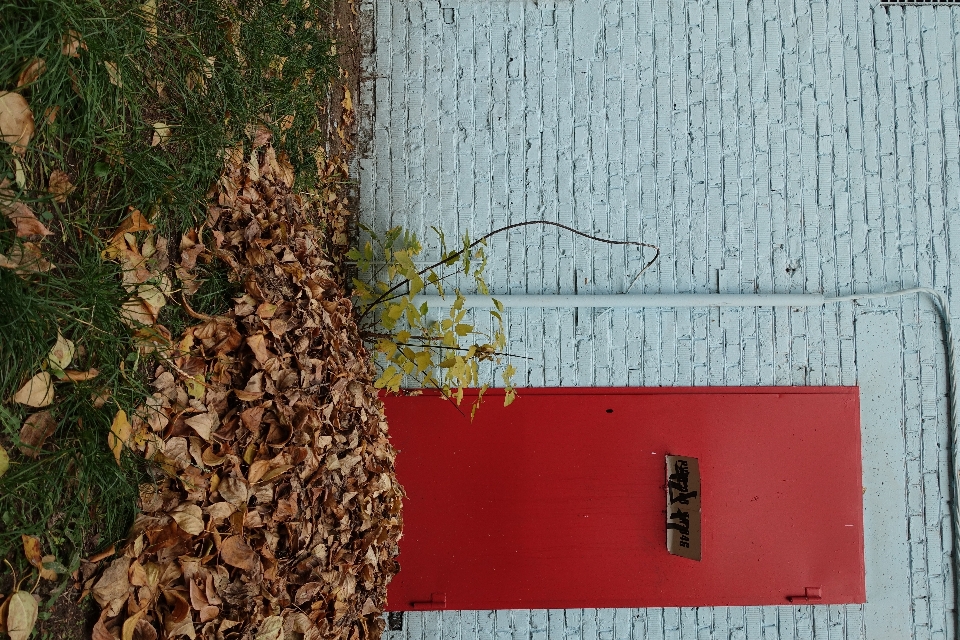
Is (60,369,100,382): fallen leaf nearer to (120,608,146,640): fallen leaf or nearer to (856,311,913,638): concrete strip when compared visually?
(120,608,146,640): fallen leaf

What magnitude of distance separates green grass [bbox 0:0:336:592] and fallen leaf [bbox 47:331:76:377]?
22 millimetres

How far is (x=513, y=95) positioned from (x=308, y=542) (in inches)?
97.6

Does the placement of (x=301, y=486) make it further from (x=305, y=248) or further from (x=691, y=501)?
(x=691, y=501)

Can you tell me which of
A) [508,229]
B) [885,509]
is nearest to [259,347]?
[508,229]

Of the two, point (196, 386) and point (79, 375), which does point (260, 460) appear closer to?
point (196, 386)

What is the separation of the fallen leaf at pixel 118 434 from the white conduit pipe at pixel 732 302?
1706 millimetres

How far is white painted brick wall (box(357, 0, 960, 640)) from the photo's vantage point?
3.46 m

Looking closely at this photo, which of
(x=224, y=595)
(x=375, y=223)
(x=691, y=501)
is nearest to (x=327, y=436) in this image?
(x=224, y=595)

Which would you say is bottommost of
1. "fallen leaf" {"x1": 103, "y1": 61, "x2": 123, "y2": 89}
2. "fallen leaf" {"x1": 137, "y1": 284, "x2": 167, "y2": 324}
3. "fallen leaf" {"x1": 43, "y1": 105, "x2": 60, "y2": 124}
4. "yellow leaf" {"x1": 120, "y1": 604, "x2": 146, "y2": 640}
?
"yellow leaf" {"x1": 120, "y1": 604, "x2": 146, "y2": 640}

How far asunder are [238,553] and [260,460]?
31cm

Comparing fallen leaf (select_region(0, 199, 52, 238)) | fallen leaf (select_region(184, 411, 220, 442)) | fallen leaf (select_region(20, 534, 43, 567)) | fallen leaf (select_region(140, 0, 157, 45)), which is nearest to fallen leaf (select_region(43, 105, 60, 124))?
fallen leaf (select_region(0, 199, 52, 238))

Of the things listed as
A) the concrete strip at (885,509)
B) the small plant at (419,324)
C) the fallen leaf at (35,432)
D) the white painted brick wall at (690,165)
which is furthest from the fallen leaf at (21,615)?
the concrete strip at (885,509)

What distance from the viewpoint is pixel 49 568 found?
1735 millimetres

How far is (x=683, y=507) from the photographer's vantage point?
3264mm
